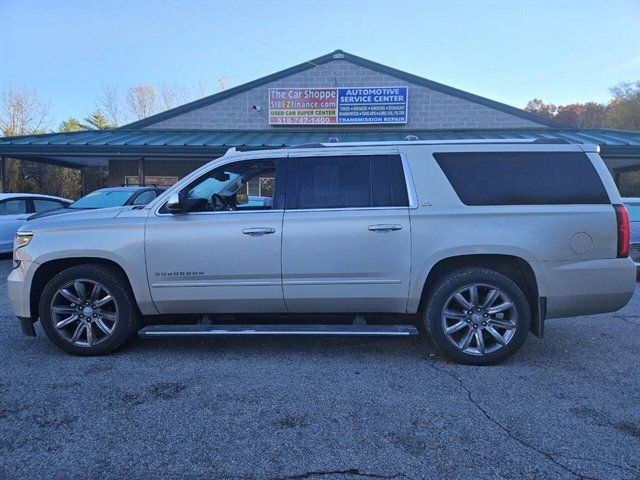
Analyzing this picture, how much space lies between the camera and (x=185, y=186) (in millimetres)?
4379

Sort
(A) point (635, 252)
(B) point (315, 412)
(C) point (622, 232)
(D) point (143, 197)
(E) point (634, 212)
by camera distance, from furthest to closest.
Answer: (D) point (143, 197) → (E) point (634, 212) → (A) point (635, 252) → (C) point (622, 232) → (B) point (315, 412)

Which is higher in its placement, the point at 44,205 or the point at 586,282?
the point at 44,205

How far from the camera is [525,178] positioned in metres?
4.16

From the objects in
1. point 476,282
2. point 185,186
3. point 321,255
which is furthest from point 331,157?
point 476,282

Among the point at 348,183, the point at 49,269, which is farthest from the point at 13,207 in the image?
the point at 348,183

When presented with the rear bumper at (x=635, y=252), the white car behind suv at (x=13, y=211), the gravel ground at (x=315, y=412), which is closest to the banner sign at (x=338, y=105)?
the white car behind suv at (x=13, y=211)

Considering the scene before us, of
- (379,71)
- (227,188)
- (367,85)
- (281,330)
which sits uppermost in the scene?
(379,71)

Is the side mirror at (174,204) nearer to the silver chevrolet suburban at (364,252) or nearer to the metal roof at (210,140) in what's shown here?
the silver chevrolet suburban at (364,252)

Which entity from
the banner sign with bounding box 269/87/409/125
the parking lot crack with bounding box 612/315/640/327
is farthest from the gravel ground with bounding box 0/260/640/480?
the banner sign with bounding box 269/87/409/125

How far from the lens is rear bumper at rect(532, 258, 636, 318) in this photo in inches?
158

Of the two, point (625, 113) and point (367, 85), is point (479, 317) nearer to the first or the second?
point (367, 85)

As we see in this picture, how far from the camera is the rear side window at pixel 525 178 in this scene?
4.10 m

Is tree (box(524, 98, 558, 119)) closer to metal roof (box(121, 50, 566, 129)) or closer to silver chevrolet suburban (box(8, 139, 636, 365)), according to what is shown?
metal roof (box(121, 50, 566, 129))

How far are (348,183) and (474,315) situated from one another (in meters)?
1.66
